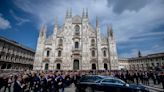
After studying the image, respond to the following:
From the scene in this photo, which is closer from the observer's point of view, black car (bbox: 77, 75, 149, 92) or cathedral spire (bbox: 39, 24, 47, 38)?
black car (bbox: 77, 75, 149, 92)

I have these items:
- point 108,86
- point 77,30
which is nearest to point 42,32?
point 77,30

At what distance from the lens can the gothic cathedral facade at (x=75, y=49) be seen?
99.2 ft

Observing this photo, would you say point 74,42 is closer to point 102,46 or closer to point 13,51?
point 102,46

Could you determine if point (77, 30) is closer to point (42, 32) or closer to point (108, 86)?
point (42, 32)

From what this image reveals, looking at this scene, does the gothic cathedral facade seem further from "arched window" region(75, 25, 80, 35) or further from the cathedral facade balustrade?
the cathedral facade balustrade

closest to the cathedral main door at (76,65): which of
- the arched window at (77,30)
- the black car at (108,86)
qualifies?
the arched window at (77,30)

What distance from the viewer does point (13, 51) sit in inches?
1503

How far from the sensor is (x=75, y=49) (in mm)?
32031

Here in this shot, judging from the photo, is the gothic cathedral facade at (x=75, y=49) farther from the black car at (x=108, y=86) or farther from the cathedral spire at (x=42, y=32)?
the black car at (x=108, y=86)

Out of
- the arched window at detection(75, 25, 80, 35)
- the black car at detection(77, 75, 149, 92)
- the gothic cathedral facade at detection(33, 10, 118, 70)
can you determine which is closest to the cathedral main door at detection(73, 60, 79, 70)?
the gothic cathedral facade at detection(33, 10, 118, 70)

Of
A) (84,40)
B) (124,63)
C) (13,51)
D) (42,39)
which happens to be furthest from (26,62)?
(124,63)

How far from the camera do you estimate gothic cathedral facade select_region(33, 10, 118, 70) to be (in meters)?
30.2

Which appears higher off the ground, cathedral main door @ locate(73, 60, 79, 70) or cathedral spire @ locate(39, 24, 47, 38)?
cathedral spire @ locate(39, 24, 47, 38)

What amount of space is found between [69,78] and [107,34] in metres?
23.5
